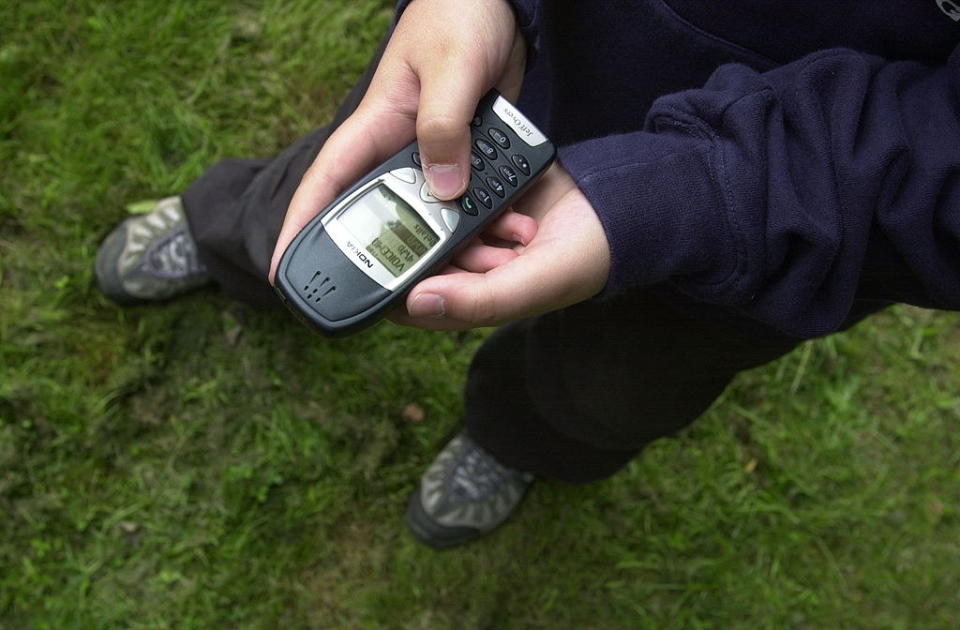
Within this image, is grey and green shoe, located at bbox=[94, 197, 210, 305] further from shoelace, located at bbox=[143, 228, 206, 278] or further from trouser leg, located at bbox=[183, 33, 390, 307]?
trouser leg, located at bbox=[183, 33, 390, 307]

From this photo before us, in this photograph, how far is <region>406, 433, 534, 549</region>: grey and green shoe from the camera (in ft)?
5.73

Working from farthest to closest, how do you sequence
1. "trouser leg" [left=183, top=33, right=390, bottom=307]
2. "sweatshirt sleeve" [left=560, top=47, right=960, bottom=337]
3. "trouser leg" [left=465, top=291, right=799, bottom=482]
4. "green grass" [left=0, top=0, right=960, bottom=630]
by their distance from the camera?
"green grass" [left=0, top=0, right=960, bottom=630] → "trouser leg" [left=183, top=33, right=390, bottom=307] → "trouser leg" [left=465, top=291, right=799, bottom=482] → "sweatshirt sleeve" [left=560, top=47, right=960, bottom=337]

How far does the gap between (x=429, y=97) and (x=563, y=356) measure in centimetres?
49

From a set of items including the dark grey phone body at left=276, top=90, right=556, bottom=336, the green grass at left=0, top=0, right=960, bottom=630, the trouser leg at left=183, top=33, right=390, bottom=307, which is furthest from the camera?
the green grass at left=0, top=0, right=960, bottom=630

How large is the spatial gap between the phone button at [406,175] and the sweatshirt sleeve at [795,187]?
222 millimetres

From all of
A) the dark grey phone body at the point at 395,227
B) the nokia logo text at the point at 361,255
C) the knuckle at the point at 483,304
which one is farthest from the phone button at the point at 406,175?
the knuckle at the point at 483,304

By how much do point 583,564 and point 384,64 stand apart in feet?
4.24

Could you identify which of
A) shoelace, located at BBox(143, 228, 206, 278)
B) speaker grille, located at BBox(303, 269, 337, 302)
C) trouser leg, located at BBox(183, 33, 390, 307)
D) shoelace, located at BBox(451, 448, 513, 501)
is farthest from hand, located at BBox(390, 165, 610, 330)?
shoelace, located at BBox(143, 228, 206, 278)

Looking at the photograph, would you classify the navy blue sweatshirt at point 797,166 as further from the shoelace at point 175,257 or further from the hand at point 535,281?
the shoelace at point 175,257

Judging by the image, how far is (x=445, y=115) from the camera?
0.86 metres

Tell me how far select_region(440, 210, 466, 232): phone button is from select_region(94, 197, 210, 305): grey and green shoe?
3.29ft

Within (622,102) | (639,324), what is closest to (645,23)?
(622,102)

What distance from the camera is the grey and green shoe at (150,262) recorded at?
1769 millimetres

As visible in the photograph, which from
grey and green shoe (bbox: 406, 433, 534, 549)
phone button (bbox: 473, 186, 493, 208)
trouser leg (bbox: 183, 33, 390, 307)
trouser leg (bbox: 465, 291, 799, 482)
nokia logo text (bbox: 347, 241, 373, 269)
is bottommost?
grey and green shoe (bbox: 406, 433, 534, 549)
